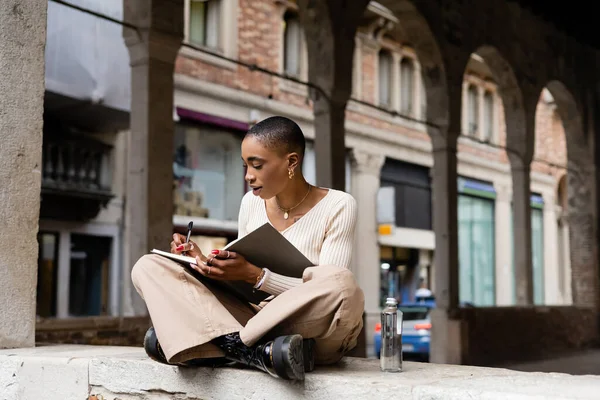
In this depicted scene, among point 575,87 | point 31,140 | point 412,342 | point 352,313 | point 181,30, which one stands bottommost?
point 412,342

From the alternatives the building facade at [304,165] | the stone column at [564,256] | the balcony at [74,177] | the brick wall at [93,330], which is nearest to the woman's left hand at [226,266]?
the brick wall at [93,330]

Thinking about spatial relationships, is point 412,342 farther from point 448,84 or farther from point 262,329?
point 262,329

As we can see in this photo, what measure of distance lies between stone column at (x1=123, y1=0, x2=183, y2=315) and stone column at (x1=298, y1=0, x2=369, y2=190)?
253cm

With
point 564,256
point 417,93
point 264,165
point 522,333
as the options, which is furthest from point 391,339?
point 564,256

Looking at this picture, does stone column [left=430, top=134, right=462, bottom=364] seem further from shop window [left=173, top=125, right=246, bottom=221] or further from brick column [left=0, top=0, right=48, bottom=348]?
brick column [left=0, top=0, right=48, bottom=348]

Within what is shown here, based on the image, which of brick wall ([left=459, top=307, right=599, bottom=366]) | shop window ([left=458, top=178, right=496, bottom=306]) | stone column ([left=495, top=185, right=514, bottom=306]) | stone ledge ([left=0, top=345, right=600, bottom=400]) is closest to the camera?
stone ledge ([left=0, top=345, right=600, bottom=400])

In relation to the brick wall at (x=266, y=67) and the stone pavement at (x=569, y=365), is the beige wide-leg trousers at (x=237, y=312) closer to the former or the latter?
the stone pavement at (x=569, y=365)

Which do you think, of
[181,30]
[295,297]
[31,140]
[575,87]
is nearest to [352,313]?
[295,297]

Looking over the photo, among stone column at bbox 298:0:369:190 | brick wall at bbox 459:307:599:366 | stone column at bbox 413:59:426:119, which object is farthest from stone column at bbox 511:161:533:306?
stone column at bbox 413:59:426:119

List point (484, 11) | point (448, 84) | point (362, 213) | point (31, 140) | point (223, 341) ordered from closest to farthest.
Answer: point (223, 341)
point (31, 140)
point (448, 84)
point (484, 11)
point (362, 213)

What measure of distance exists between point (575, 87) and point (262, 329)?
14.6 m

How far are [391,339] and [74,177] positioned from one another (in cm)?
1035

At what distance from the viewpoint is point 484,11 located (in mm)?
13430

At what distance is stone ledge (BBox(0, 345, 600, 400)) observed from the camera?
2475mm
